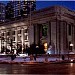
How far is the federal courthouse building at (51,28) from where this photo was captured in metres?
80.7

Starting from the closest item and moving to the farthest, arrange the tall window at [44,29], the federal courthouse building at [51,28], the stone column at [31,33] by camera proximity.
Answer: the federal courthouse building at [51,28]
the tall window at [44,29]
the stone column at [31,33]

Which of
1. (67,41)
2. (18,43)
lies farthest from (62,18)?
(18,43)

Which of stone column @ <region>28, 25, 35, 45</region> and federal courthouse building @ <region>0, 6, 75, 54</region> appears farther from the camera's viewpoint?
stone column @ <region>28, 25, 35, 45</region>

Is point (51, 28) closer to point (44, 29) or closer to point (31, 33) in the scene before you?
point (44, 29)

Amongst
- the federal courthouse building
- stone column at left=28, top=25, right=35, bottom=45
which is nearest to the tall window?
the federal courthouse building

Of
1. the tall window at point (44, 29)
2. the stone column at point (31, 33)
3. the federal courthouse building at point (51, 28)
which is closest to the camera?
the federal courthouse building at point (51, 28)

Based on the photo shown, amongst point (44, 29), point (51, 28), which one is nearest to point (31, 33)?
point (44, 29)

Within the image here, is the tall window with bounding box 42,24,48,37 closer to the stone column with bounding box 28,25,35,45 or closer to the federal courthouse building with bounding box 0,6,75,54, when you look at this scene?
the federal courthouse building with bounding box 0,6,75,54

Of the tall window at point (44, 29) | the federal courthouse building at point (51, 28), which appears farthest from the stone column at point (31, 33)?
the tall window at point (44, 29)

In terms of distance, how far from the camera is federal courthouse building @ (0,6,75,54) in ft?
265

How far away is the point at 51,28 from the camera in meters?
82.5

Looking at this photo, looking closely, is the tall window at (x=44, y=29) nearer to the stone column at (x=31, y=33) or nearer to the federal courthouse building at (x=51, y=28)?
the federal courthouse building at (x=51, y=28)

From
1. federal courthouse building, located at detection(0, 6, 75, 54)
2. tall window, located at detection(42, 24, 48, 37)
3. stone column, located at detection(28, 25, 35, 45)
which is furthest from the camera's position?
stone column, located at detection(28, 25, 35, 45)

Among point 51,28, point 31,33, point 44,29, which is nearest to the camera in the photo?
point 51,28
